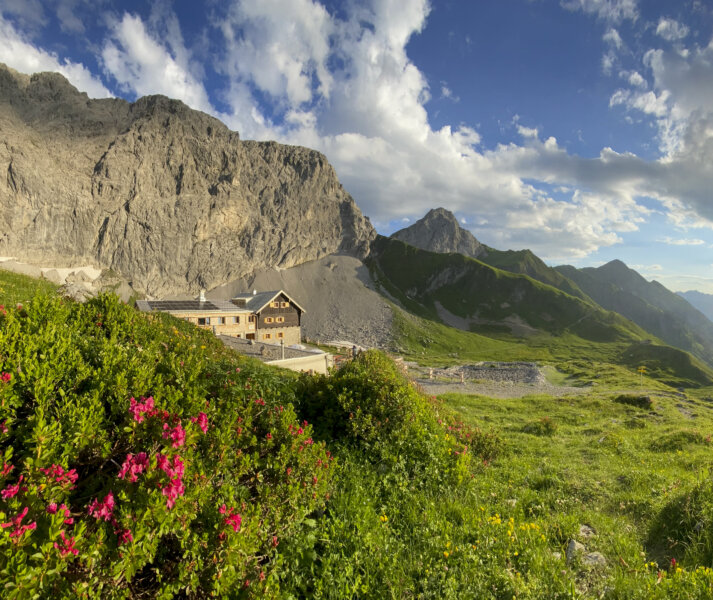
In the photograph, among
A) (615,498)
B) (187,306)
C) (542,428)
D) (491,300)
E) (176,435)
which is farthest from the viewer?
(491,300)

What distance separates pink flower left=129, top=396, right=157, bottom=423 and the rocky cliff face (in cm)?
13178

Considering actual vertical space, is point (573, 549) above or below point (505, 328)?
above

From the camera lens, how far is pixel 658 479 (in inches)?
378

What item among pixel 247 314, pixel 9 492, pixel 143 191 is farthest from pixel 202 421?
pixel 143 191

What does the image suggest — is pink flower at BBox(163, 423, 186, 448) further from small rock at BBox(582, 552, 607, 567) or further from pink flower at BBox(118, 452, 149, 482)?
small rock at BBox(582, 552, 607, 567)

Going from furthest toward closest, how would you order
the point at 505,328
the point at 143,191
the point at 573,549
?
the point at 505,328 → the point at 143,191 → the point at 573,549

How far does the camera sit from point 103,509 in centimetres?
339

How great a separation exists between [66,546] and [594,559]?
768 centimetres

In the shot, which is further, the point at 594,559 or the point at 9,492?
the point at 594,559

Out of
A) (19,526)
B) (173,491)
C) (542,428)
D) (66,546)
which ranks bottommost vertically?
(542,428)

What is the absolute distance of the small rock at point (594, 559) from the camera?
19.0 ft

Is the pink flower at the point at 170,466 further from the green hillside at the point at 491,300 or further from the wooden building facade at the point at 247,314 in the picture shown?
the green hillside at the point at 491,300

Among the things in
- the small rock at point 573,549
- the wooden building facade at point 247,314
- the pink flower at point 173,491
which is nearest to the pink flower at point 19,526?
the pink flower at point 173,491

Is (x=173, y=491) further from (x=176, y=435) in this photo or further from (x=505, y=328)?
(x=505, y=328)
